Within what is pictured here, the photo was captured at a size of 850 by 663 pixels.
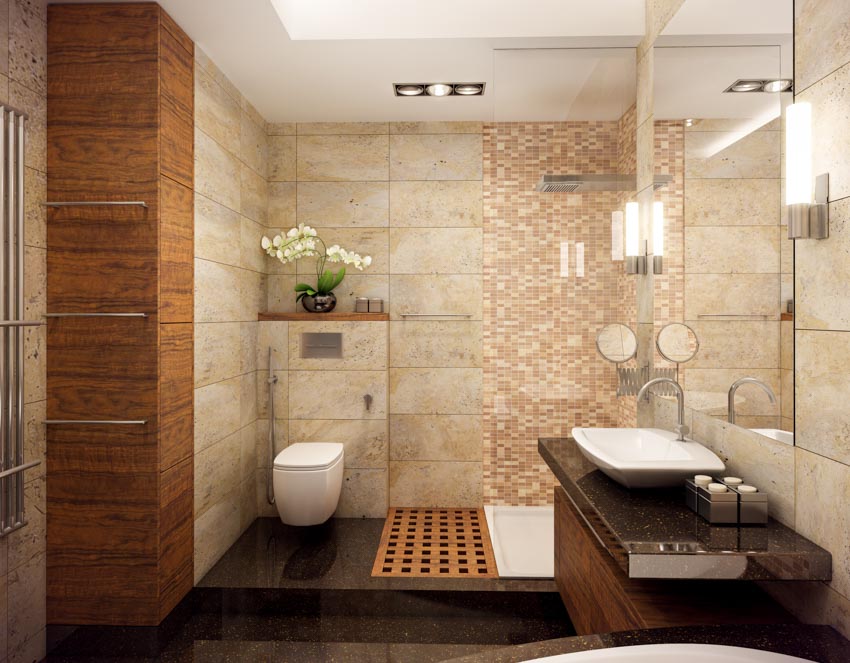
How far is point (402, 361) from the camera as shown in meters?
3.78

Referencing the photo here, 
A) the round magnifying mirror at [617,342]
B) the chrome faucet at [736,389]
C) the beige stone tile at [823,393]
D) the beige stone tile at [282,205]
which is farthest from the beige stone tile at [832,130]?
the beige stone tile at [282,205]

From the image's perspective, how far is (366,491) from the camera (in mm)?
3611

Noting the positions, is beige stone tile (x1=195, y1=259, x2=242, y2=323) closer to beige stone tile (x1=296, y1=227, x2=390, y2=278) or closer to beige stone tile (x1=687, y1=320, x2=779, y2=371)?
beige stone tile (x1=296, y1=227, x2=390, y2=278)

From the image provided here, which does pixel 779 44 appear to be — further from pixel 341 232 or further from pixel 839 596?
pixel 341 232

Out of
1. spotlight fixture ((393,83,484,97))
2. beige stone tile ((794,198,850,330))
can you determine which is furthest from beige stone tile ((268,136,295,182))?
beige stone tile ((794,198,850,330))

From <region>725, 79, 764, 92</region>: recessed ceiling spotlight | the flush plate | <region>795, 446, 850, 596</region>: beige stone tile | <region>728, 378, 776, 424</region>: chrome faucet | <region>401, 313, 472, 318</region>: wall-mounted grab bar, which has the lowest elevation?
<region>795, 446, 850, 596</region>: beige stone tile

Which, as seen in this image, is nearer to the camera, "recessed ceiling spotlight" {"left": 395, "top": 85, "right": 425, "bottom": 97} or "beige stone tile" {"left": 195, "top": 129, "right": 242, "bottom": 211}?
"beige stone tile" {"left": 195, "top": 129, "right": 242, "bottom": 211}

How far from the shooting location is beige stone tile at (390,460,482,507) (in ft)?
12.3

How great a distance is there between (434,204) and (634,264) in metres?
1.60

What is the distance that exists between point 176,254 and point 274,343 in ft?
3.97

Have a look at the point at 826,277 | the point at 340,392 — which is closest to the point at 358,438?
the point at 340,392

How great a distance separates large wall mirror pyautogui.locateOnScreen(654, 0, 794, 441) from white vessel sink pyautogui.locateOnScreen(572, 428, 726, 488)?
176mm

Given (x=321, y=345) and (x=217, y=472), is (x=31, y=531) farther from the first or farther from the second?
(x=321, y=345)

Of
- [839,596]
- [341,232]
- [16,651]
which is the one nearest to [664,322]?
[839,596]
